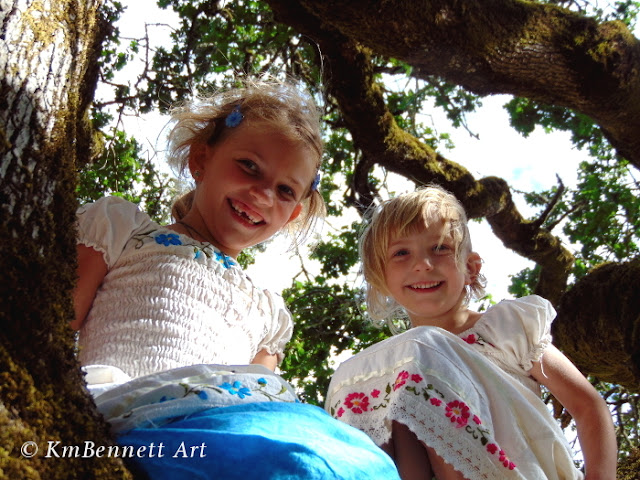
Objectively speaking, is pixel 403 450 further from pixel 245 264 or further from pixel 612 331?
pixel 245 264

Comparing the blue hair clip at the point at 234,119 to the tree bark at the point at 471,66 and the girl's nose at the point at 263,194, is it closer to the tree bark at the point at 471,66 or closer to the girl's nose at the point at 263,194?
the girl's nose at the point at 263,194

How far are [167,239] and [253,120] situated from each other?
67 cm

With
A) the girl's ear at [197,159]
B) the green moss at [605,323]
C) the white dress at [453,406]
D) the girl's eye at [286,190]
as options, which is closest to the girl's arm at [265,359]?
the white dress at [453,406]

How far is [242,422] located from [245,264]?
5159mm

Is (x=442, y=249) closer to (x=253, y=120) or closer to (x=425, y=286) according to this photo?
(x=425, y=286)

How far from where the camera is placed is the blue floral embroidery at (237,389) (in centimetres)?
132

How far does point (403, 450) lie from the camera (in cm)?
198

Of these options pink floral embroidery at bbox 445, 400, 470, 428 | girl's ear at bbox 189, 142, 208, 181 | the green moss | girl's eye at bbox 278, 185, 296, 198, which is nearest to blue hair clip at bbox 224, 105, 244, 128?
girl's ear at bbox 189, 142, 208, 181

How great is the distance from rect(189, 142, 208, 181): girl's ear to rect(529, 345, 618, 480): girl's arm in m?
1.62

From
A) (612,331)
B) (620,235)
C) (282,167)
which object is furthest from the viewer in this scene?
(620,235)

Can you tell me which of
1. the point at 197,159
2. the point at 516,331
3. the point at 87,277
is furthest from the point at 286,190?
the point at 516,331

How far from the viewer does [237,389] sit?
1.34 metres

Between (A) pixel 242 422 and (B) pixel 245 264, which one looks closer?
(A) pixel 242 422

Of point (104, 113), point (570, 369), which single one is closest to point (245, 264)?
point (104, 113)
